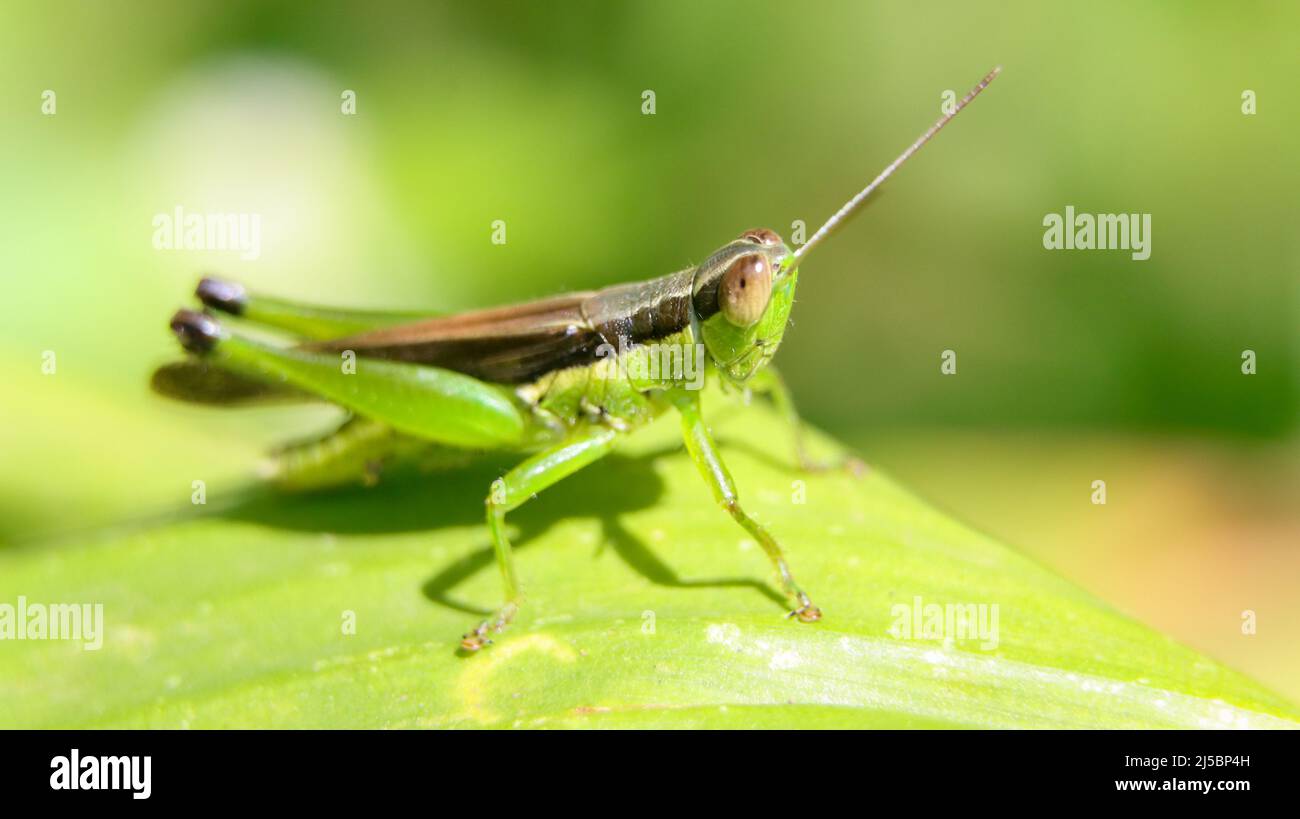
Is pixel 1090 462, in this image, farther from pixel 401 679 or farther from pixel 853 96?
pixel 401 679

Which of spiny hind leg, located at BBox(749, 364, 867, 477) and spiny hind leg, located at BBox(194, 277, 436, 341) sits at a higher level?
spiny hind leg, located at BBox(194, 277, 436, 341)

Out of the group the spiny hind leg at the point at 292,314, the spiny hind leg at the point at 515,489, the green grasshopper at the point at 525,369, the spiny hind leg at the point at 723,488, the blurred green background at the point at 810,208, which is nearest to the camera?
the spiny hind leg at the point at 723,488

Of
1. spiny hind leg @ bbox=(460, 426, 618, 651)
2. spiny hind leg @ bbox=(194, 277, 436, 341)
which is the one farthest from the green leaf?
spiny hind leg @ bbox=(194, 277, 436, 341)

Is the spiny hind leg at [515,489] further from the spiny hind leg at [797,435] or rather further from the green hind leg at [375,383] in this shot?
the spiny hind leg at [797,435]

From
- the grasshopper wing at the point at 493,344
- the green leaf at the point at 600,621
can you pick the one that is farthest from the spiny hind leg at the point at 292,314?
the green leaf at the point at 600,621

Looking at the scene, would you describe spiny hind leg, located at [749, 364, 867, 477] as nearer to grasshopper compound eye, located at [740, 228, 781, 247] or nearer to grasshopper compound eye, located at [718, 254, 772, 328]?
grasshopper compound eye, located at [718, 254, 772, 328]
